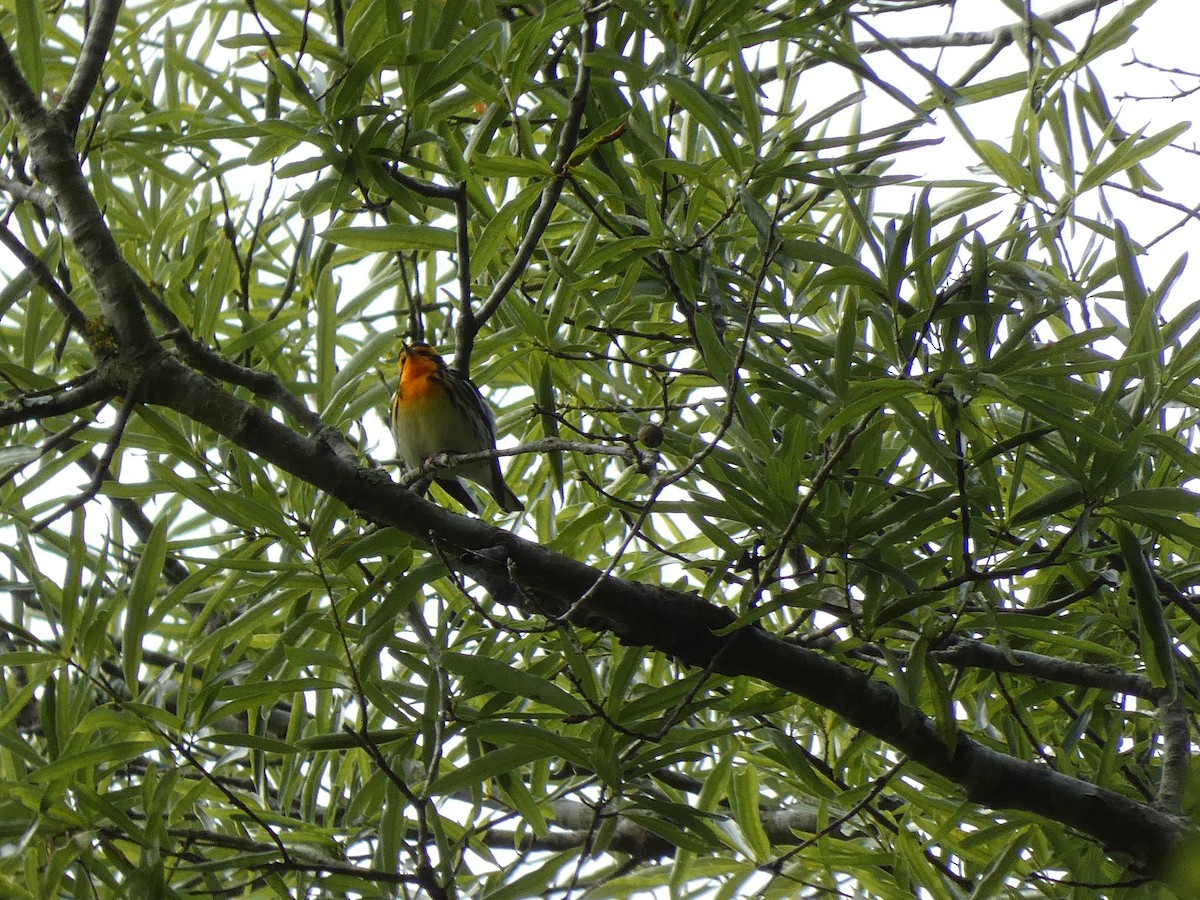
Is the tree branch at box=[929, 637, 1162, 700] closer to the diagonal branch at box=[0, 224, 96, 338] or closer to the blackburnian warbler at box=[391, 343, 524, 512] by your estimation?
the diagonal branch at box=[0, 224, 96, 338]

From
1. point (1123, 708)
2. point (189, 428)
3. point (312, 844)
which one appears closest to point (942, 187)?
point (1123, 708)

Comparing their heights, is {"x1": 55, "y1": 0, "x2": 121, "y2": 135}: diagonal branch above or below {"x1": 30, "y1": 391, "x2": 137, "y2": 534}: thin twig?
above

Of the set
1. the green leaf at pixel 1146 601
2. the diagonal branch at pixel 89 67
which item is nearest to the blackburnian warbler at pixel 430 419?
the diagonal branch at pixel 89 67

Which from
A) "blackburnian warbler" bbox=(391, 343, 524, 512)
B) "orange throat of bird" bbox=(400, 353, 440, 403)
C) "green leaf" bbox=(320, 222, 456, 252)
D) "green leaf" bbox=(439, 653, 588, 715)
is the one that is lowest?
"green leaf" bbox=(439, 653, 588, 715)

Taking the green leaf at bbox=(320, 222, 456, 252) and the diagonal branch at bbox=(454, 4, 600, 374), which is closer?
the diagonal branch at bbox=(454, 4, 600, 374)

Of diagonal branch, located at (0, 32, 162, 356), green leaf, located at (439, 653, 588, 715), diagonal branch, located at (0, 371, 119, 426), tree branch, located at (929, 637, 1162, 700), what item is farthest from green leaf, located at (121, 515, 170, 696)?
tree branch, located at (929, 637, 1162, 700)

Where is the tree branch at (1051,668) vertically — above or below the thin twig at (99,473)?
below

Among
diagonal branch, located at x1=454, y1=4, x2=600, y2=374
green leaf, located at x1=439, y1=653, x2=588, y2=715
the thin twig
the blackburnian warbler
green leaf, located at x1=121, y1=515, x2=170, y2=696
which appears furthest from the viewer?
the blackburnian warbler

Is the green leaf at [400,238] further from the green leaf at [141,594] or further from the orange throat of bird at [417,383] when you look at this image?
the orange throat of bird at [417,383]

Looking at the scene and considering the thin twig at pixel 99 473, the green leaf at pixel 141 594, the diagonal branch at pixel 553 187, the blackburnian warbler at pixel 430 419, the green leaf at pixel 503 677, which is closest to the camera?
the thin twig at pixel 99 473

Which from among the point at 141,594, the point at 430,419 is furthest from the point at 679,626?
the point at 430,419

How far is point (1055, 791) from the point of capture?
1.89 meters

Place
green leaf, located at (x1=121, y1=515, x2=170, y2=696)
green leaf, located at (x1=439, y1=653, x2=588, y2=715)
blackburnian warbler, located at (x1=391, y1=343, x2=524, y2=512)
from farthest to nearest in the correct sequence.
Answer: blackburnian warbler, located at (x1=391, y1=343, x2=524, y2=512)
green leaf, located at (x1=121, y1=515, x2=170, y2=696)
green leaf, located at (x1=439, y1=653, x2=588, y2=715)

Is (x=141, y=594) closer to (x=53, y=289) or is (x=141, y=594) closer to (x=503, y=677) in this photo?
(x=53, y=289)
